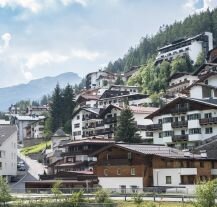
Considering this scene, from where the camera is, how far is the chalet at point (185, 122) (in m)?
66.1

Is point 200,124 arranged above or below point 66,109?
below

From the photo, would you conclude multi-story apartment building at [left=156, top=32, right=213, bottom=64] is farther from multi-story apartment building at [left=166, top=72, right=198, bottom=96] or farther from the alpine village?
multi-story apartment building at [left=166, top=72, right=198, bottom=96]

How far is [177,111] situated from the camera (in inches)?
2753

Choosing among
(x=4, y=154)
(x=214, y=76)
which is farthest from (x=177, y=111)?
(x=4, y=154)

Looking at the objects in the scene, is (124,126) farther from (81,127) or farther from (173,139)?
(81,127)

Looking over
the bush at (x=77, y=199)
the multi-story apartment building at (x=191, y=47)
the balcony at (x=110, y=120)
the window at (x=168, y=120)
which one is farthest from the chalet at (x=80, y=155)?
the multi-story apartment building at (x=191, y=47)

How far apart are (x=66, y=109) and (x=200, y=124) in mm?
61594

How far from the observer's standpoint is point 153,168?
5259 centimetres

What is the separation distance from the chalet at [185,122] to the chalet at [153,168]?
12817mm

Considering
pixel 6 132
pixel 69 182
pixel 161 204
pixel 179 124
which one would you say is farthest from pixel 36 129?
pixel 161 204

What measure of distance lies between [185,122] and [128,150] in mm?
17714

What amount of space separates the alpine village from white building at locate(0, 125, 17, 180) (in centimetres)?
17

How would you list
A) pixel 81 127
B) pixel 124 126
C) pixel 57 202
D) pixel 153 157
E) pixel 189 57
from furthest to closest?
1. pixel 189 57
2. pixel 81 127
3. pixel 124 126
4. pixel 153 157
5. pixel 57 202

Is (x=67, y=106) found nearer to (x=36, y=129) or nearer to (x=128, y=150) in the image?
(x=36, y=129)
